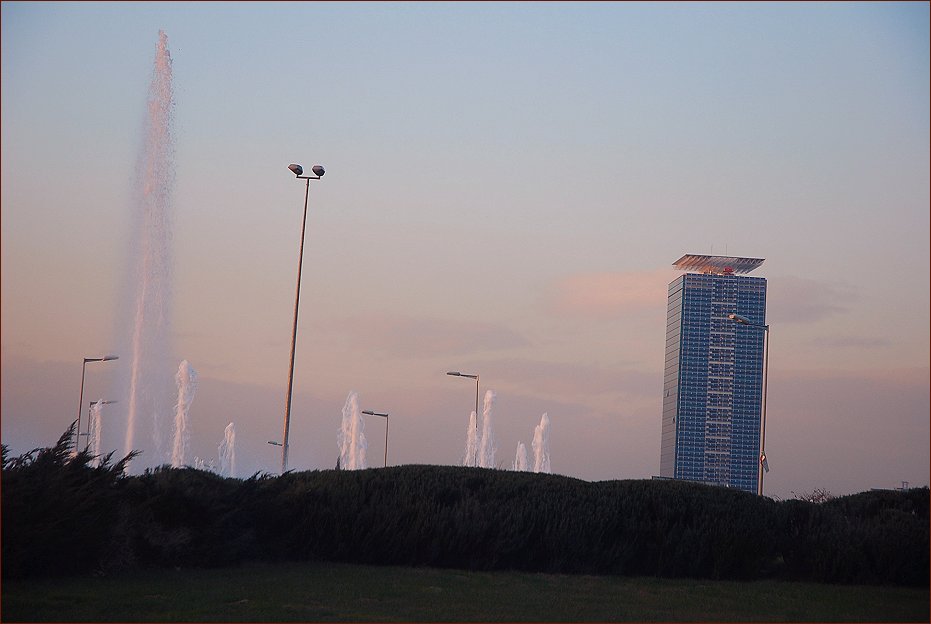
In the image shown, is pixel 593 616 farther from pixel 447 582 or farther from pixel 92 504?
pixel 92 504

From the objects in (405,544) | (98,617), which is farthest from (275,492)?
(98,617)

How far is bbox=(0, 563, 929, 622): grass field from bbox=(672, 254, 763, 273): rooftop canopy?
514ft

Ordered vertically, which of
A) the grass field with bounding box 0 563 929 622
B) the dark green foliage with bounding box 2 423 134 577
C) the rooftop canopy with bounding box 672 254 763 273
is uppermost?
the rooftop canopy with bounding box 672 254 763 273

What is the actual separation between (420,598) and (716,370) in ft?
531

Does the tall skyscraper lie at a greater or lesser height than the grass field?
greater

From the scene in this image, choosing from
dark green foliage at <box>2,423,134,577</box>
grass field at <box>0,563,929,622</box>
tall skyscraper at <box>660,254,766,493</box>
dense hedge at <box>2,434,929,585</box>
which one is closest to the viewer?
grass field at <box>0,563,929,622</box>

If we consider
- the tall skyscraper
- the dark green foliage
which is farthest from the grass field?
the tall skyscraper

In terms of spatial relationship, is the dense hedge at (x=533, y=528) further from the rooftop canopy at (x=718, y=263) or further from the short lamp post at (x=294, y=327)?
the rooftop canopy at (x=718, y=263)

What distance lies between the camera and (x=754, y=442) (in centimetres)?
17050

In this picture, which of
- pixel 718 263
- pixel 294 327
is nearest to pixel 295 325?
pixel 294 327

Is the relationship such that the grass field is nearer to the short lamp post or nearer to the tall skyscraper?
the short lamp post

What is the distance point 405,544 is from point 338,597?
328cm

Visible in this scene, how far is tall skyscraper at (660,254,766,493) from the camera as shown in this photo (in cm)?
16800

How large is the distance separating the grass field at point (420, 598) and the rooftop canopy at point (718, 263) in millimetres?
156526
